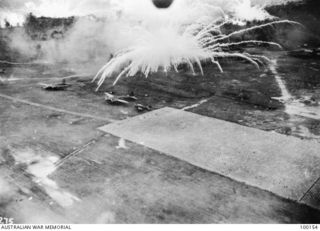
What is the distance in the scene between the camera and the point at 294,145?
12.1 ft

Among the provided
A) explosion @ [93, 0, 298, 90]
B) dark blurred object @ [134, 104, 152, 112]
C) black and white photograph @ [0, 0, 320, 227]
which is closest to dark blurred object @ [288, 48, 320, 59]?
black and white photograph @ [0, 0, 320, 227]

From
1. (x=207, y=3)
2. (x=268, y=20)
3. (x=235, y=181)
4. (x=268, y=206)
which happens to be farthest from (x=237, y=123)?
(x=268, y=20)

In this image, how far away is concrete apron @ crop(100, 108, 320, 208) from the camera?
3.03 m

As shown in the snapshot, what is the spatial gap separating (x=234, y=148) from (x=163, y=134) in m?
0.91

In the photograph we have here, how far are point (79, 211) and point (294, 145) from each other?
2.49 meters

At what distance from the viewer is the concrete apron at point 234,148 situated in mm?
3033

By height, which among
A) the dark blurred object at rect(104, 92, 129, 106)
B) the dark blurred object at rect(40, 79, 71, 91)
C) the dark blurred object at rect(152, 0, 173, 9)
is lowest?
the dark blurred object at rect(104, 92, 129, 106)

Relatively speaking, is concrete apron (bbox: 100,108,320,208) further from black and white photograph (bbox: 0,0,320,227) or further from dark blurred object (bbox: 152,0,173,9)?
dark blurred object (bbox: 152,0,173,9)

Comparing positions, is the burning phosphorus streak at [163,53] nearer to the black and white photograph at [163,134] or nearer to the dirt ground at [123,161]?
the black and white photograph at [163,134]

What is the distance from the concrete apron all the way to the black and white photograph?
0.02 m

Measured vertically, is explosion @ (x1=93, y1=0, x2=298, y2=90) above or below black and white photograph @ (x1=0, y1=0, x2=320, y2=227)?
above

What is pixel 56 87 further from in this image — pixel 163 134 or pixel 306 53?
pixel 306 53

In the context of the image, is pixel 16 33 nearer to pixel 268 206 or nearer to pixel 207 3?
pixel 207 3

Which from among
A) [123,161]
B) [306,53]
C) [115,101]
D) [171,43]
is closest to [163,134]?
[123,161]
